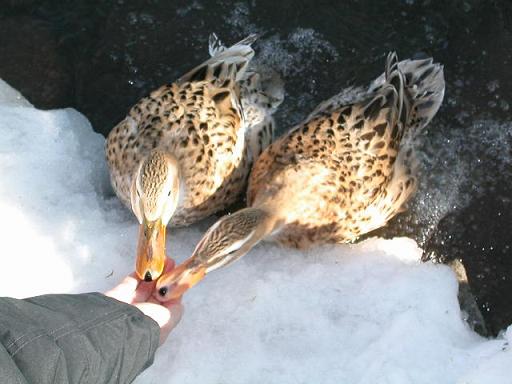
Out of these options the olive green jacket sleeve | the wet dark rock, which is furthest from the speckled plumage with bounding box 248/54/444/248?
the wet dark rock

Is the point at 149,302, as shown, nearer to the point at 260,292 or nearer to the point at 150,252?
the point at 150,252

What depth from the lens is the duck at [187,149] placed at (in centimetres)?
331

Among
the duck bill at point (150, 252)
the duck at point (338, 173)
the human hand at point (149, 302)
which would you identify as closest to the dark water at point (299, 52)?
the duck at point (338, 173)

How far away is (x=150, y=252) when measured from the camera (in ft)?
10.6

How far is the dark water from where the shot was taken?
14.3 feet

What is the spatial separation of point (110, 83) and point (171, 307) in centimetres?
187

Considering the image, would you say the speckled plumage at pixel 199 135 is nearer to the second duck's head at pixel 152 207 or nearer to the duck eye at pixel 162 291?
the second duck's head at pixel 152 207

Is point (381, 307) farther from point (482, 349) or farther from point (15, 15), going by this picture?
point (15, 15)

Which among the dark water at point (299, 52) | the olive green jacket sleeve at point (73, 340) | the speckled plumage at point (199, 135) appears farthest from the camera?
the dark water at point (299, 52)

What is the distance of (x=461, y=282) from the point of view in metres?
3.73

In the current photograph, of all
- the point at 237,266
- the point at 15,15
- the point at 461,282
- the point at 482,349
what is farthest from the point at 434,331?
the point at 15,15

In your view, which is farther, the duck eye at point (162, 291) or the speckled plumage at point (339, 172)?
the speckled plumage at point (339, 172)

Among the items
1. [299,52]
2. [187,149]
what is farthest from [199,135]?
[299,52]

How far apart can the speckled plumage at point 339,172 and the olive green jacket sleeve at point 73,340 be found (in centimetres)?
101
